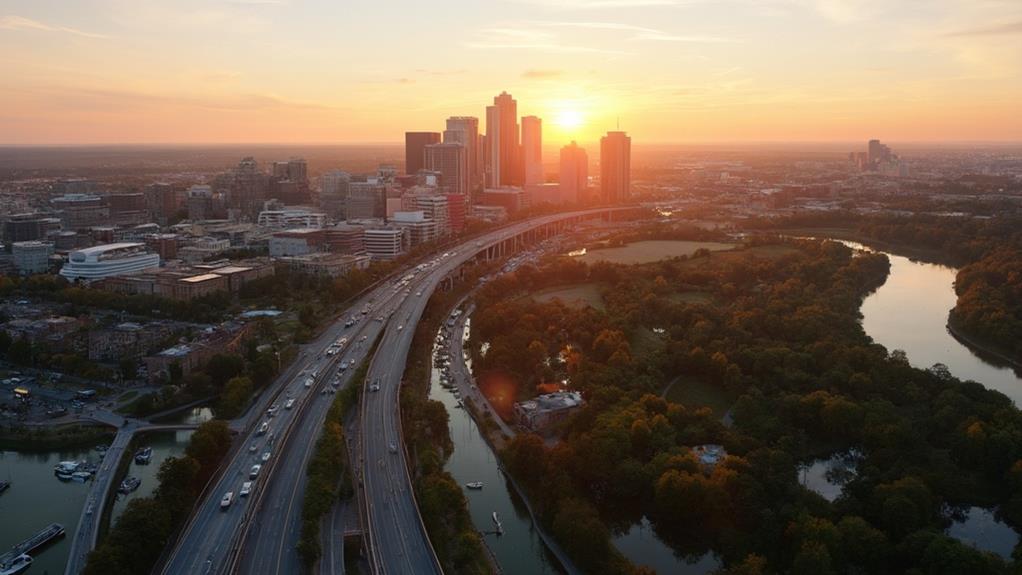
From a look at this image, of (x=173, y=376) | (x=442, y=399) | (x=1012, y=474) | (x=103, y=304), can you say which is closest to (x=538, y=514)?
(x=442, y=399)

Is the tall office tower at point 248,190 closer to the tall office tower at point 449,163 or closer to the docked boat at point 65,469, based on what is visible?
the tall office tower at point 449,163

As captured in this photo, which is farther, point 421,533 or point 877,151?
point 877,151

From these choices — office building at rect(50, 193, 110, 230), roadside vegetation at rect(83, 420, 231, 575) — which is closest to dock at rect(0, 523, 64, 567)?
roadside vegetation at rect(83, 420, 231, 575)

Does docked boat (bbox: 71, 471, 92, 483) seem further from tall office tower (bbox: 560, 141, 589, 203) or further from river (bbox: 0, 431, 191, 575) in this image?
tall office tower (bbox: 560, 141, 589, 203)

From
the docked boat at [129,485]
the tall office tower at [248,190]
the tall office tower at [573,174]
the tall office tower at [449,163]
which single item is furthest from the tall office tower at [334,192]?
the docked boat at [129,485]

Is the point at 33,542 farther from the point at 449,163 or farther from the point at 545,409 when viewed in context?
the point at 449,163

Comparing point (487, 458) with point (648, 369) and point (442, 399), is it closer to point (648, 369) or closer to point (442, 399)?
point (442, 399)
